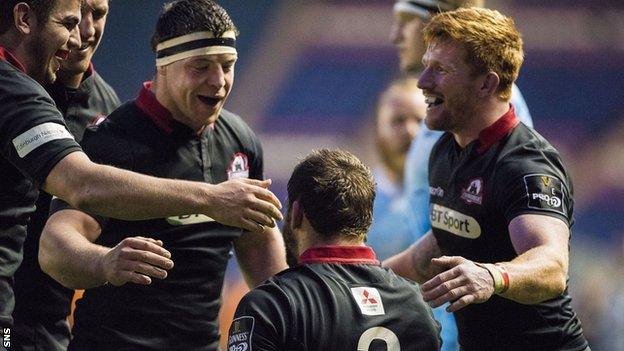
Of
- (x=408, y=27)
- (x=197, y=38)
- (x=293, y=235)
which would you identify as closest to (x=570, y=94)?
(x=408, y=27)

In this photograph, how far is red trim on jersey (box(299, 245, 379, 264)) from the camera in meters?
3.75

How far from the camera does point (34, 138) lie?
3711 mm

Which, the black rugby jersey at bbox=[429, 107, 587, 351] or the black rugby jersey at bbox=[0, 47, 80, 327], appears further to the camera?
the black rugby jersey at bbox=[429, 107, 587, 351]

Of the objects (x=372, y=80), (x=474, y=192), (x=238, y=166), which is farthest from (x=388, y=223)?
(x=474, y=192)

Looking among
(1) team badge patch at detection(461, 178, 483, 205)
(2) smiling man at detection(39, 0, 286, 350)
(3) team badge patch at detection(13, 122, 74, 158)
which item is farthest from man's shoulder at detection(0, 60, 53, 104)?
(1) team badge patch at detection(461, 178, 483, 205)

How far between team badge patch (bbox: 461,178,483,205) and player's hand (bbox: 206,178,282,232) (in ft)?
3.09

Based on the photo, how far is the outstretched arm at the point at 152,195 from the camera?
3734 mm

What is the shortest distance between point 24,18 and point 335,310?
1295 mm

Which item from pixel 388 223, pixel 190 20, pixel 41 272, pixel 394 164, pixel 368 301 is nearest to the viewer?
pixel 368 301

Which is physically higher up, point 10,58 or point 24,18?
point 24,18

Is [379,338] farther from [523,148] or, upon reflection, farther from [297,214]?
[523,148]

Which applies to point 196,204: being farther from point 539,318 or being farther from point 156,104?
point 539,318

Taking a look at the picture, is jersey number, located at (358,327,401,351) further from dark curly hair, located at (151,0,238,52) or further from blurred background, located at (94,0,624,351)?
blurred background, located at (94,0,624,351)

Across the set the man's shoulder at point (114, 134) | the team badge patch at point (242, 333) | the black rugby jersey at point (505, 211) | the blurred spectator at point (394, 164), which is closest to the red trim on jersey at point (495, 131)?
the black rugby jersey at point (505, 211)
